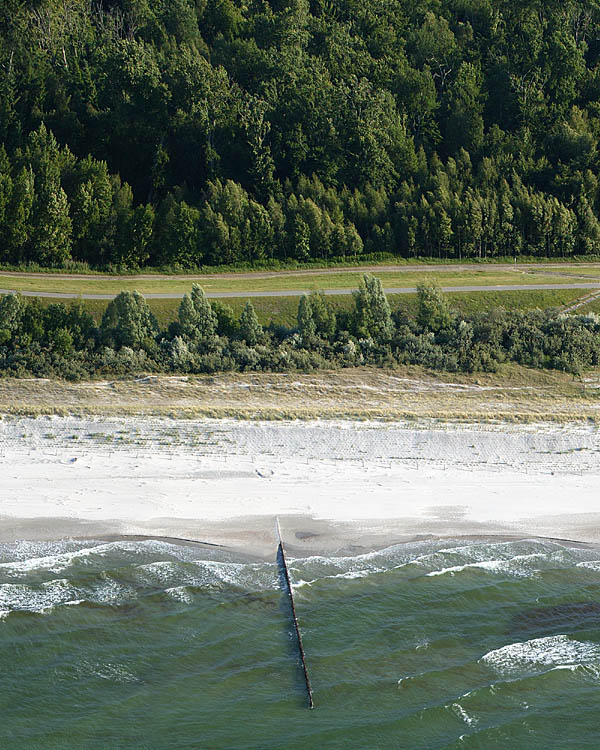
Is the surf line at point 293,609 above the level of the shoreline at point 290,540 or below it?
below

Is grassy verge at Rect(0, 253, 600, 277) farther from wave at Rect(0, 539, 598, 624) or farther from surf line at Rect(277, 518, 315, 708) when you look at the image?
surf line at Rect(277, 518, 315, 708)

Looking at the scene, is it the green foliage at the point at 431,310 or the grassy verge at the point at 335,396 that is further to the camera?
the green foliage at the point at 431,310

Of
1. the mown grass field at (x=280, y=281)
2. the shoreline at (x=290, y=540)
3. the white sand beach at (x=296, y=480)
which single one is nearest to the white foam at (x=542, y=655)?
the shoreline at (x=290, y=540)

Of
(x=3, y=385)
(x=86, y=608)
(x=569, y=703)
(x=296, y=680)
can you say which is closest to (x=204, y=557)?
(x=86, y=608)

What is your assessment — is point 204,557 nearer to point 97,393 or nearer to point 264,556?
point 264,556

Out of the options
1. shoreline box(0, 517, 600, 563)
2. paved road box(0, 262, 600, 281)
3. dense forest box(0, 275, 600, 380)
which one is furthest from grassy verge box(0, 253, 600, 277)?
shoreline box(0, 517, 600, 563)

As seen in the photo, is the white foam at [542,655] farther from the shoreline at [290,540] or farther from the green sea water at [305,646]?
the shoreline at [290,540]
